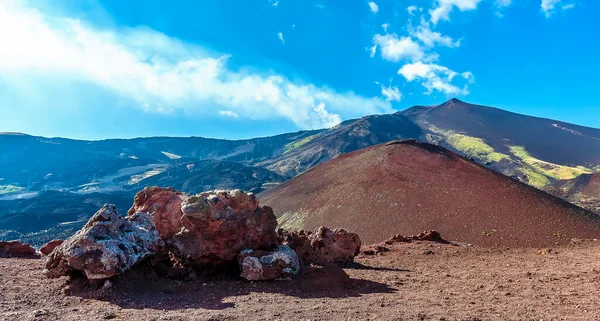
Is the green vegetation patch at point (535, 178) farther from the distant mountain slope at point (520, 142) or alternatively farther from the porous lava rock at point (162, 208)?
the porous lava rock at point (162, 208)

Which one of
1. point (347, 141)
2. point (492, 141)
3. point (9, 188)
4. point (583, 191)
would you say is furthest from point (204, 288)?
point (9, 188)

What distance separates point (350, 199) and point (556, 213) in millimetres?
15732

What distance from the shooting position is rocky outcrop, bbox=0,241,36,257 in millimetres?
14031

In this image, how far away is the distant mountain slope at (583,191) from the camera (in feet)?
216

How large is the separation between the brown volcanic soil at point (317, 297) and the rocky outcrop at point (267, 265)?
301mm

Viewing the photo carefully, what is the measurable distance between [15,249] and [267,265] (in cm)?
979

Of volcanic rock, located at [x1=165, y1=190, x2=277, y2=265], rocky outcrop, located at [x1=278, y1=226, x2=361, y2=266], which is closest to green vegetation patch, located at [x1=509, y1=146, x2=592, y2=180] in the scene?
rocky outcrop, located at [x1=278, y1=226, x2=361, y2=266]

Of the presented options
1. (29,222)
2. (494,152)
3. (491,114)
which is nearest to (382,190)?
(29,222)

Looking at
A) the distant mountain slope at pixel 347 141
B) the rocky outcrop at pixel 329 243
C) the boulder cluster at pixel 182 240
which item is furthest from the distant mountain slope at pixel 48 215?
the boulder cluster at pixel 182 240

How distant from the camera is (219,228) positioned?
12.0 m

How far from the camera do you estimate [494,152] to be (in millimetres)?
139875

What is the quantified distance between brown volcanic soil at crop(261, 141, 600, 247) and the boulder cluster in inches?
685

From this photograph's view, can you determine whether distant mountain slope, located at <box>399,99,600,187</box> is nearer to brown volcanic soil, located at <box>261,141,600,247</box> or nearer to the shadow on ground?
brown volcanic soil, located at <box>261,141,600,247</box>

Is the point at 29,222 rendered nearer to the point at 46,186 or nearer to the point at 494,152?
the point at 46,186
